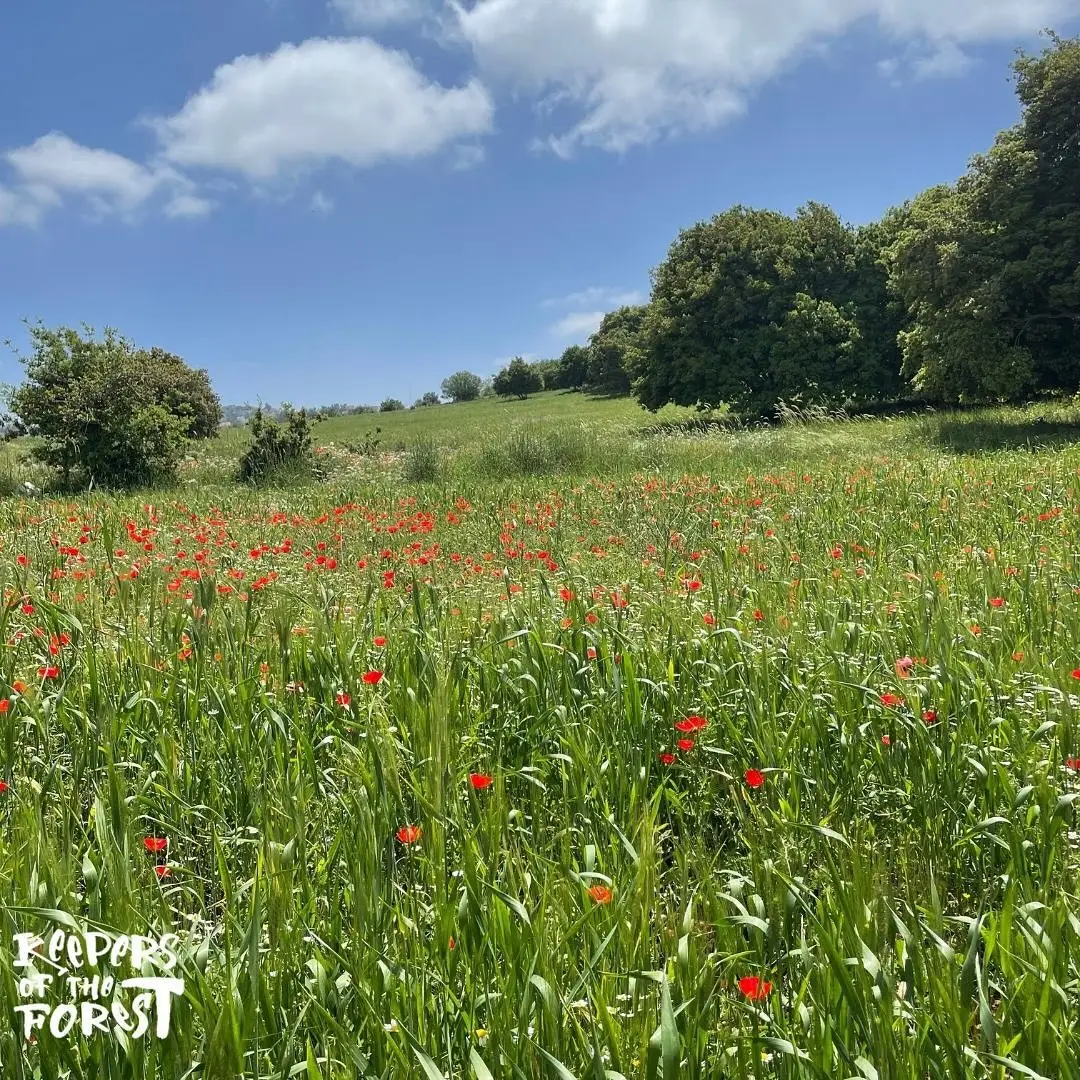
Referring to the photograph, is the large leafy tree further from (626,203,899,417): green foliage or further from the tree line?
(626,203,899,417): green foliage

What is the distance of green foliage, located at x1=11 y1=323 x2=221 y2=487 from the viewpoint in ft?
54.2

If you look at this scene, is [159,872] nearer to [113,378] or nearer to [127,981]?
[127,981]

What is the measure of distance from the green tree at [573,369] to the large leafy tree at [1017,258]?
2746 inches

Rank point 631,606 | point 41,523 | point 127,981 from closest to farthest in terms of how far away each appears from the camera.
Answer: point 127,981 < point 631,606 < point 41,523

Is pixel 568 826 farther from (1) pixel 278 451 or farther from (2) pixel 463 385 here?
(2) pixel 463 385

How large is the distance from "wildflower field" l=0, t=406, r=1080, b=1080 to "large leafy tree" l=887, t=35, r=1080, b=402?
14.2 metres

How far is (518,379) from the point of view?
313 feet

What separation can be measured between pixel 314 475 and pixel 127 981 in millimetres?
16902

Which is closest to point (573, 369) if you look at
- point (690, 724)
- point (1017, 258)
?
point (1017, 258)

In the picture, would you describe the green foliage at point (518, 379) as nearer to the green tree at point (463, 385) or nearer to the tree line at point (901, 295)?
the green tree at point (463, 385)

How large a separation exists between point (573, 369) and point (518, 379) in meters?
8.28

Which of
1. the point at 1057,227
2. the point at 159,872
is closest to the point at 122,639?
the point at 159,872

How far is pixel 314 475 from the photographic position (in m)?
17.7

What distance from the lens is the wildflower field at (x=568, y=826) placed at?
1.55 m
